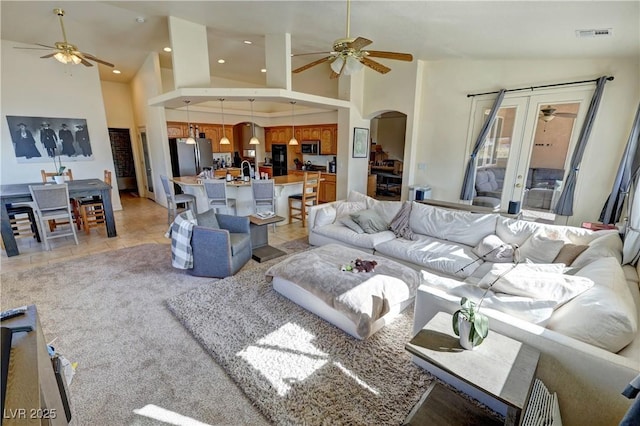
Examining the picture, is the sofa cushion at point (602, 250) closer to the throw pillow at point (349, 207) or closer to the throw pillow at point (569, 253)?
the throw pillow at point (569, 253)

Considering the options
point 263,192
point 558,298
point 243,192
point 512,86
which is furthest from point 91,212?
point 512,86

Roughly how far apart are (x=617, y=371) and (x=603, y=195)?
4.08m

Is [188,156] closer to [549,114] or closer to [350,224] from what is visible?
[350,224]

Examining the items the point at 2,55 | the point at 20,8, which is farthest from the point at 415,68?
the point at 2,55

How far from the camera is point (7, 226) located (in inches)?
156

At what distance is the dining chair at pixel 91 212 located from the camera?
4937 mm

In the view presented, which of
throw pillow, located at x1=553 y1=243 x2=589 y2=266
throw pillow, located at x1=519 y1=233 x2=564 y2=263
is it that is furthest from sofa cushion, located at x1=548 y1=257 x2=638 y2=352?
throw pillow, located at x1=519 y1=233 x2=564 y2=263

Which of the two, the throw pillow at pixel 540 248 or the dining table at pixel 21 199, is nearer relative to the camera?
the throw pillow at pixel 540 248

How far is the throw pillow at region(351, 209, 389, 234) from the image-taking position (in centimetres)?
394

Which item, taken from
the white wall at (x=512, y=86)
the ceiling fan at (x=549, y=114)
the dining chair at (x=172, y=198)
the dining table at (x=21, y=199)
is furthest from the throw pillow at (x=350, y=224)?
the dining table at (x=21, y=199)

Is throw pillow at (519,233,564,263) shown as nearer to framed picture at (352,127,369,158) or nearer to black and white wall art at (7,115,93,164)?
framed picture at (352,127,369,158)

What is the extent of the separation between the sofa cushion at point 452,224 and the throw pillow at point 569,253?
788mm

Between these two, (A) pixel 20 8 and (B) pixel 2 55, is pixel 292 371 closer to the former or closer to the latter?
(A) pixel 20 8

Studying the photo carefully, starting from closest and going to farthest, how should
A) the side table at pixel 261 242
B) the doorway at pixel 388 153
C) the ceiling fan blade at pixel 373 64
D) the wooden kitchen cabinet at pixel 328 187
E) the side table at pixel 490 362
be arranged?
the side table at pixel 490 362
the ceiling fan blade at pixel 373 64
the side table at pixel 261 242
the wooden kitchen cabinet at pixel 328 187
the doorway at pixel 388 153
